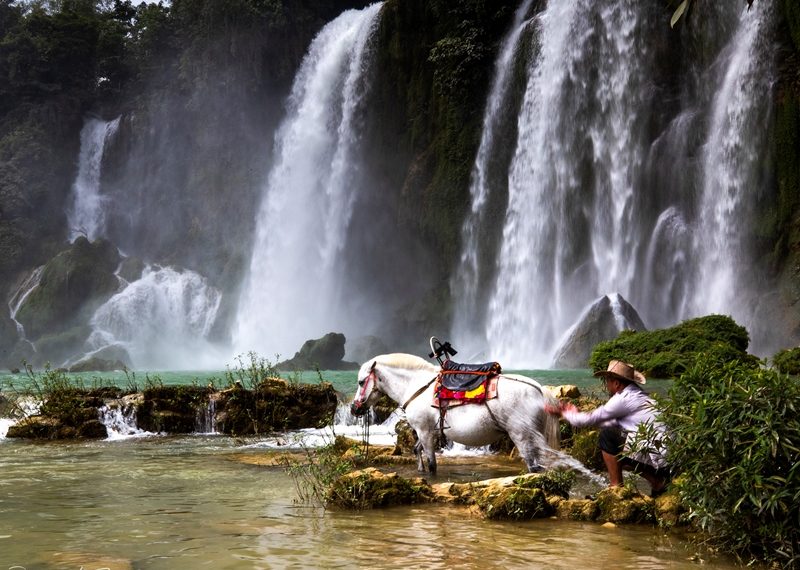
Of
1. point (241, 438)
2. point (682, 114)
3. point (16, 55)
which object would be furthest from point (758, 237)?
point (16, 55)

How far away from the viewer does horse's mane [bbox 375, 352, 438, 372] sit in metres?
10.1

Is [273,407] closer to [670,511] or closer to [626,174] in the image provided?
[670,511]

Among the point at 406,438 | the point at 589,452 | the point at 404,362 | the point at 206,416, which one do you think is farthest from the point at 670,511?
the point at 206,416

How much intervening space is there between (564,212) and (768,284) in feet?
28.3

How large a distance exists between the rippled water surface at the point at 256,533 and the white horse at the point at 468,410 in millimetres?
843

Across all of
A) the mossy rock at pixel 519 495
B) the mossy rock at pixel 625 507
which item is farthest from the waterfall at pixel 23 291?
the mossy rock at pixel 625 507

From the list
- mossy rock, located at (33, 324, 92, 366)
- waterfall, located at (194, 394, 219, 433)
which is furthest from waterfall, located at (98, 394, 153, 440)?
mossy rock, located at (33, 324, 92, 366)

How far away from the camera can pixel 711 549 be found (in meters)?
5.91

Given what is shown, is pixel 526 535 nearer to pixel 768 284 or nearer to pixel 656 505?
pixel 656 505

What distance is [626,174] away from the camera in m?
31.5

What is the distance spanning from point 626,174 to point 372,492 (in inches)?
1022

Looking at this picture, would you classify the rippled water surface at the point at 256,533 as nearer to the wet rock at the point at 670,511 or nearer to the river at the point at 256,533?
the river at the point at 256,533

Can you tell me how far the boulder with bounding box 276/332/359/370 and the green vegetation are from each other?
18.0m

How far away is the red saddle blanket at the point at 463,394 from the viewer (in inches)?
348
